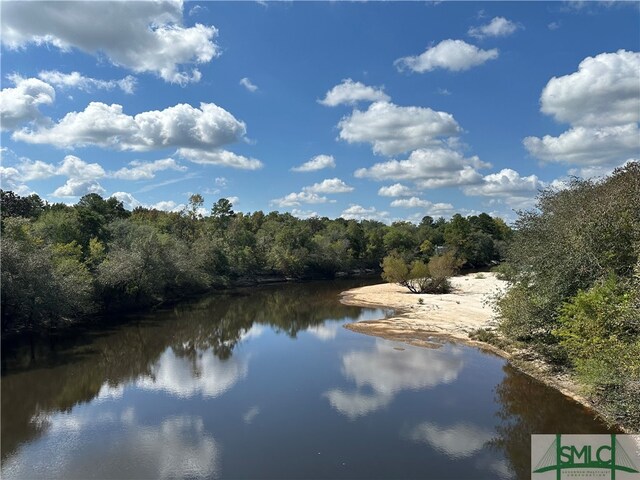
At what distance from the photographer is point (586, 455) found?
14.2 meters

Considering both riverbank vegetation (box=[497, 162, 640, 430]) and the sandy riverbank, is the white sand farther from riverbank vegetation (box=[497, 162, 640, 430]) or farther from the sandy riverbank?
riverbank vegetation (box=[497, 162, 640, 430])

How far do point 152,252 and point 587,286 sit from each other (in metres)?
38.3

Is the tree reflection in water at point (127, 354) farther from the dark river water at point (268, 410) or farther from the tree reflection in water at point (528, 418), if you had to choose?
the tree reflection in water at point (528, 418)

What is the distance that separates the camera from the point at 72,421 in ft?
58.1

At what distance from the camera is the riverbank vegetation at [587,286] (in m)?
14.5

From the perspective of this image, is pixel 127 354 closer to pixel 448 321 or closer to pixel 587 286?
pixel 448 321

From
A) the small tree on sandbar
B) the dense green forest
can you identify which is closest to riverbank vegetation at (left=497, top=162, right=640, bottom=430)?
the dense green forest

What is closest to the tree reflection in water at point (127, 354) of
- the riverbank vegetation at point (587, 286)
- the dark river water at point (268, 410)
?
the dark river water at point (268, 410)

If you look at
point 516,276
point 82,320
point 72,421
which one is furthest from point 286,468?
point 82,320

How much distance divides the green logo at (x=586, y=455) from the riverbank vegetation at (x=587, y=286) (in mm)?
1164

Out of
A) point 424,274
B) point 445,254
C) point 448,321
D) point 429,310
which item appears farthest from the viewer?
point 445,254

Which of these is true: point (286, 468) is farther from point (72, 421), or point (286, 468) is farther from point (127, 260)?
A: point (127, 260)

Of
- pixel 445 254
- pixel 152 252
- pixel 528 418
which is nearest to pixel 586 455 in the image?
pixel 528 418

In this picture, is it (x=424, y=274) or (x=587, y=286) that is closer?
(x=587, y=286)
